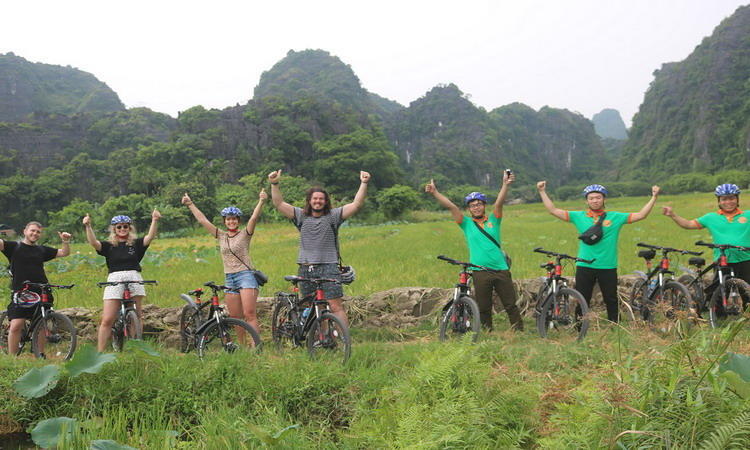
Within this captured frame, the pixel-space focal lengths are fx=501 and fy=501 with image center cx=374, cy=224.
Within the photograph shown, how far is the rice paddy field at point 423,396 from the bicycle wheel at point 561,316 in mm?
252

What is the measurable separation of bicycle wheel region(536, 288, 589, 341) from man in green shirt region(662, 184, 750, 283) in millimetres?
1673

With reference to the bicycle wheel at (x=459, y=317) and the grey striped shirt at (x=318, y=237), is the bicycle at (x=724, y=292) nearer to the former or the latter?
the bicycle wheel at (x=459, y=317)

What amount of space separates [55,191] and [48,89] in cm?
7227

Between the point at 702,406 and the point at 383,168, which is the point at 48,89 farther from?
the point at 702,406

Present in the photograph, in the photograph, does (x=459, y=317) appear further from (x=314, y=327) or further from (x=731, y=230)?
(x=731, y=230)

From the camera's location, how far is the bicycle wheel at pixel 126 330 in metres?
5.91

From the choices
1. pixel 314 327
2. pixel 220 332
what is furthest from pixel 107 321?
pixel 314 327

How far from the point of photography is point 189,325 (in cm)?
631

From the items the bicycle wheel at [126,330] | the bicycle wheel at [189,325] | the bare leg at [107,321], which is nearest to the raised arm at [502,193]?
the bicycle wheel at [189,325]

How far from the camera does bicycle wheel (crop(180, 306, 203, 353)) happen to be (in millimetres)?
6122

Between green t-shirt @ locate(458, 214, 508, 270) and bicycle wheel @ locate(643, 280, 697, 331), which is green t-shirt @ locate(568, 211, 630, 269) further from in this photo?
green t-shirt @ locate(458, 214, 508, 270)

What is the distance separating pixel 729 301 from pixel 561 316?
2.08m

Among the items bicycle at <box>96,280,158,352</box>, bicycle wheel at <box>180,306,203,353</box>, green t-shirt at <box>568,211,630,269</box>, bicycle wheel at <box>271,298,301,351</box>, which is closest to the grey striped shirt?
bicycle wheel at <box>271,298,301,351</box>

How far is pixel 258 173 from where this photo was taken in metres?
57.7
